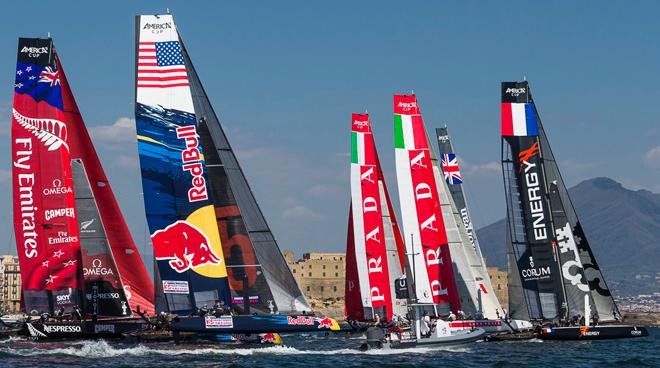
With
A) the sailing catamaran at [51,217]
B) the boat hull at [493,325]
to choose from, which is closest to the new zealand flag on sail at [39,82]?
the sailing catamaran at [51,217]

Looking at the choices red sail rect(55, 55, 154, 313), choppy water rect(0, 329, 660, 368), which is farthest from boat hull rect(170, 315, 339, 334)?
red sail rect(55, 55, 154, 313)

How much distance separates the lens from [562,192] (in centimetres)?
4744

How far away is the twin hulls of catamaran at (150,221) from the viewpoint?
124ft

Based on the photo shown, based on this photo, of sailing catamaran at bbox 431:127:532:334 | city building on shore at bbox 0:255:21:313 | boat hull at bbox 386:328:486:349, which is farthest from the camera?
city building on shore at bbox 0:255:21:313

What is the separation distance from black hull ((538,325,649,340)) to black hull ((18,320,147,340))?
15.6 meters

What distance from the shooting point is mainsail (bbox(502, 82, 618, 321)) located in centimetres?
4644

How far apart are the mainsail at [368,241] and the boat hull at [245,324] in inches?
583

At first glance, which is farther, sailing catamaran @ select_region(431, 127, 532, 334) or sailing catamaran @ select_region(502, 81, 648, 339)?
sailing catamaran @ select_region(431, 127, 532, 334)

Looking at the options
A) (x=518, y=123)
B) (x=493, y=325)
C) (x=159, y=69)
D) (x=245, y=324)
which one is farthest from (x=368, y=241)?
(x=159, y=69)

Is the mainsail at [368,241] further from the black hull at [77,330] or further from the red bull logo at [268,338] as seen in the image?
the black hull at [77,330]

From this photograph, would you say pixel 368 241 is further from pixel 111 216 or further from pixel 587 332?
pixel 111 216

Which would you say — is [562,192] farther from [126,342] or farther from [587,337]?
[126,342]

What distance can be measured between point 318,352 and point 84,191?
11.2 meters

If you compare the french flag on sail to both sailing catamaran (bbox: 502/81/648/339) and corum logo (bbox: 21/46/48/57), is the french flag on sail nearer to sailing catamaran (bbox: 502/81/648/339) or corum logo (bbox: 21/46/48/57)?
sailing catamaran (bbox: 502/81/648/339)
